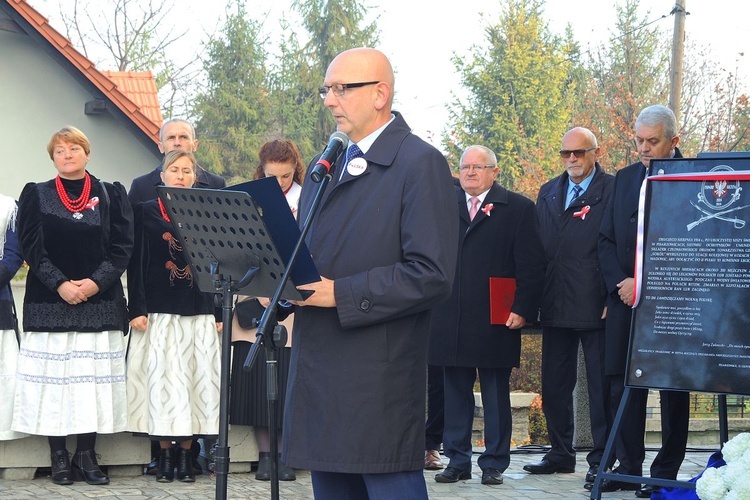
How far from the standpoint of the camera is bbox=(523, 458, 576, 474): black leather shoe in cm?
738

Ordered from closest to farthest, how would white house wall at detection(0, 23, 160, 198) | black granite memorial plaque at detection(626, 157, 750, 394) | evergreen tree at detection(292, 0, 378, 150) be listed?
black granite memorial plaque at detection(626, 157, 750, 394), white house wall at detection(0, 23, 160, 198), evergreen tree at detection(292, 0, 378, 150)

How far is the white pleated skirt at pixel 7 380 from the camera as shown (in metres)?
6.64

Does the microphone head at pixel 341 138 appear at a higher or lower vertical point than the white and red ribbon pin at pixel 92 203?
higher

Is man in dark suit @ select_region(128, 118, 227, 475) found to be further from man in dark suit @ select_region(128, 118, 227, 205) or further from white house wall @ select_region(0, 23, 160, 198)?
white house wall @ select_region(0, 23, 160, 198)

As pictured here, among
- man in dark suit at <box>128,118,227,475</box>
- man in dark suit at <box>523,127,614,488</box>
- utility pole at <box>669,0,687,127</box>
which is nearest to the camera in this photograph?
man in dark suit at <box>523,127,614,488</box>

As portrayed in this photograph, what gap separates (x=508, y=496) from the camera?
21.5 ft

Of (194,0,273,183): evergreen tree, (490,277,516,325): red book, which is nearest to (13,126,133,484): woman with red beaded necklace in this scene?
(490,277,516,325): red book

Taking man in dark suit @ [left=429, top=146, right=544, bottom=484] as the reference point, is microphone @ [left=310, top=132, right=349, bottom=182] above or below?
above

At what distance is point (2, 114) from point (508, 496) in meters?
11.9

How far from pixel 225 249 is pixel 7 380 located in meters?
3.61

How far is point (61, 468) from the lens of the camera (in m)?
6.62

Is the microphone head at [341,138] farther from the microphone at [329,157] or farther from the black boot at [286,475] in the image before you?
the black boot at [286,475]

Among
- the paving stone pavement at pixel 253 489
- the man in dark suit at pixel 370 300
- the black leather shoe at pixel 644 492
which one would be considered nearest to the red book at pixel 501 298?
the paving stone pavement at pixel 253 489

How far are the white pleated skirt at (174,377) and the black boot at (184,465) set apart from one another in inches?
6.3
